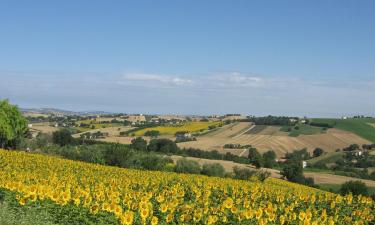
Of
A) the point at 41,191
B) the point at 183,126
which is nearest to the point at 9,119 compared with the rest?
the point at 41,191

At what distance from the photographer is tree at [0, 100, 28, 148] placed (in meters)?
56.8

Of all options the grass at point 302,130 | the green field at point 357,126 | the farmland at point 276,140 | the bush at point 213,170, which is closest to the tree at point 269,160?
the farmland at point 276,140

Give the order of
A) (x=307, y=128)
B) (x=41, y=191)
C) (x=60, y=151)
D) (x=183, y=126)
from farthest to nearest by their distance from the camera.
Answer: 1. (x=183, y=126)
2. (x=307, y=128)
3. (x=60, y=151)
4. (x=41, y=191)

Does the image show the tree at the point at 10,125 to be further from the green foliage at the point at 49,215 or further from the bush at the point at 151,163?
the green foliage at the point at 49,215

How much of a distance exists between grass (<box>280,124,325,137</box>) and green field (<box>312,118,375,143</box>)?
558cm

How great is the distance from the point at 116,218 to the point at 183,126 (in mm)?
119202

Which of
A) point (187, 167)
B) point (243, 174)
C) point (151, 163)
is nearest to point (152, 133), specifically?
point (187, 167)

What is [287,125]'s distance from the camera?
11288 centimetres

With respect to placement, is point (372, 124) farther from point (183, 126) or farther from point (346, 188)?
point (346, 188)

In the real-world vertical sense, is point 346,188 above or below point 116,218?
below

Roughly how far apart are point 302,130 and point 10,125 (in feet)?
204

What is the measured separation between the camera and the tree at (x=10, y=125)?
56812 millimetres

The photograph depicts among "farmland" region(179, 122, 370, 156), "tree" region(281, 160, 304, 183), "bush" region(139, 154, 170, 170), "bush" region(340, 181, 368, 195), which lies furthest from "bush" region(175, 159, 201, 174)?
"farmland" region(179, 122, 370, 156)

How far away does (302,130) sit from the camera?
10456cm
